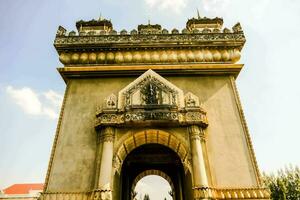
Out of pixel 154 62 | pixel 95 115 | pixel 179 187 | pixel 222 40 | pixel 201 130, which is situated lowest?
pixel 179 187

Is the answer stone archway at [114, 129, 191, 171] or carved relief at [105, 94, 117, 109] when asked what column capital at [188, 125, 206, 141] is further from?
carved relief at [105, 94, 117, 109]

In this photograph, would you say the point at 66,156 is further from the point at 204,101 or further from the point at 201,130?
the point at 204,101

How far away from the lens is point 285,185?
1239 inches

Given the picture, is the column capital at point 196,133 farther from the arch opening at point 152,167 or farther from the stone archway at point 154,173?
the stone archway at point 154,173

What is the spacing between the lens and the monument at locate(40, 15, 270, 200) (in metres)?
9.75

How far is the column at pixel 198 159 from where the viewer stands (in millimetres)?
9280

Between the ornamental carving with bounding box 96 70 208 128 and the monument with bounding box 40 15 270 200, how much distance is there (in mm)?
46

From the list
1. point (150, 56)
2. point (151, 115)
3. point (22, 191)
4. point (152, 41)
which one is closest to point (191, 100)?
point (151, 115)

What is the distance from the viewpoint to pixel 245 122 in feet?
36.7

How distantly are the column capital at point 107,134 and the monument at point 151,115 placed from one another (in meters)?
0.04

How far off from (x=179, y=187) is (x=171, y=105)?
6.09 meters

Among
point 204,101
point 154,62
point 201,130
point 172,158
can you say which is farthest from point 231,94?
point 172,158

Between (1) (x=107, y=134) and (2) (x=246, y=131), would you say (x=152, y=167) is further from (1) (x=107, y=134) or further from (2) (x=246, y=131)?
(2) (x=246, y=131)

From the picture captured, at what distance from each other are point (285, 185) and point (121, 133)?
29.8 metres
